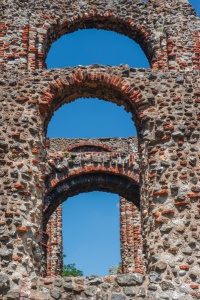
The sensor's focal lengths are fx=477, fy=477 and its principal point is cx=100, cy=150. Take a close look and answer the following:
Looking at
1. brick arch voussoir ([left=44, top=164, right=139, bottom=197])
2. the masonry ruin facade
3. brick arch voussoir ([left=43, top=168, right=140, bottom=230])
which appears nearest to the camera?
the masonry ruin facade

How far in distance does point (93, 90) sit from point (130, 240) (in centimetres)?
965

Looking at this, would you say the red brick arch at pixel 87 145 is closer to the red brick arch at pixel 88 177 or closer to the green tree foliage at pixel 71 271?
the red brick arch at pixel 88 177

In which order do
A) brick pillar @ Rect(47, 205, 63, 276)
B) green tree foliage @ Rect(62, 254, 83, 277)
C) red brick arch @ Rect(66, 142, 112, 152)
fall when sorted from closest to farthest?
brick pillar @ Rect(47, 205, 63, 276) < red brick arch @ Rect(66, 142, 112, 152) < green tree foliage @ Rect(62, 254, 83, 277)

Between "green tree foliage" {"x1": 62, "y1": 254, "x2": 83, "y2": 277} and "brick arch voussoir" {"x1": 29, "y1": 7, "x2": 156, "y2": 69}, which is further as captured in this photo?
"green tree foliage" {"x1": 62, "y1": 254, "x2": 83, "y2": 277}

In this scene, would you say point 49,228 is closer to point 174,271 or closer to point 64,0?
point 64,0

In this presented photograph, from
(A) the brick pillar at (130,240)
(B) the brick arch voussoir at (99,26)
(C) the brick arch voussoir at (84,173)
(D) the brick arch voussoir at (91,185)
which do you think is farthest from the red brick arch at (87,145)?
(B) the brick arch voussoir at (99,26)

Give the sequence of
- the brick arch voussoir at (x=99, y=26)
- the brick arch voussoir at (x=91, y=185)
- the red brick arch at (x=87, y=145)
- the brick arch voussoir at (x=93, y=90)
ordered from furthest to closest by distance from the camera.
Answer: the red brick arch at (x=87, y=145), the brick arch voussoir at (x=91, y=185), the brick arch voussoir at (x=99, y=26), the brick arch voussoir at (x=93, y=90)

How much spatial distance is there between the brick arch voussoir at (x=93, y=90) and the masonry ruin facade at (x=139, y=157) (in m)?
0.02

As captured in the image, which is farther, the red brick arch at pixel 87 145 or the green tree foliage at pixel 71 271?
the green tree foliage at pixel 71 271

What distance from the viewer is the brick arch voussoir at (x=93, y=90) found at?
27.5ft

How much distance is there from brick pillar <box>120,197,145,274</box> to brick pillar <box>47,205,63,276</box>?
2500 millimetres

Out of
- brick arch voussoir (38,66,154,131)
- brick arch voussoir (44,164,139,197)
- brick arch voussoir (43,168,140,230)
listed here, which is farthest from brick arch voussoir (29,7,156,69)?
brick arch voussoir (43,168,140,230)

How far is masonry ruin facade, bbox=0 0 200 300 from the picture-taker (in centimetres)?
672

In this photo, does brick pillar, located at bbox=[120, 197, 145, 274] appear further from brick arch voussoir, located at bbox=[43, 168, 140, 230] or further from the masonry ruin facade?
the masonry ruin facade
